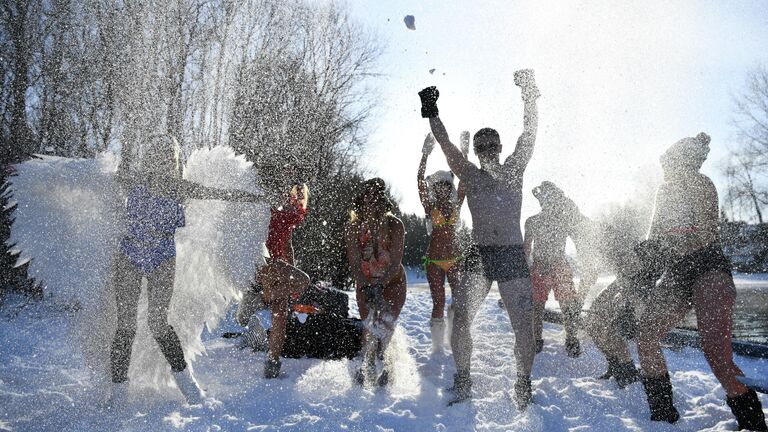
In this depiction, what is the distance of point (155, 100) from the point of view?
32.1ft

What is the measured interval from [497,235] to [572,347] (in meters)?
2.27

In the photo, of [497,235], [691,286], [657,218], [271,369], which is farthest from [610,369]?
[271,369]

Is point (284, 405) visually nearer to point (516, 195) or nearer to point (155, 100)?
point (516, 195)

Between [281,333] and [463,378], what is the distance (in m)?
1.59

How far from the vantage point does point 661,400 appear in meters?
2.87

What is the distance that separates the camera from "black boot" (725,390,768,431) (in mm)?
2605

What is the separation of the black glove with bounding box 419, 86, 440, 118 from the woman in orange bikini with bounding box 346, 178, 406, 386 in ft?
3.27

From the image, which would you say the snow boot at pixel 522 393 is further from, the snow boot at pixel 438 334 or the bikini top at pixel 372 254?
the snow boot at pixel 438 334

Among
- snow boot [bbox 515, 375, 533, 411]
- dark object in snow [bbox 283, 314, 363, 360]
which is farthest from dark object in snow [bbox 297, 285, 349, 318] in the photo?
snow boot [bbox 515, 375, 533, 411]

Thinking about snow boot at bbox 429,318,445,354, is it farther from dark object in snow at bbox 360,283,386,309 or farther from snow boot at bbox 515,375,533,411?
snow boot at bbox 515,375,533,411

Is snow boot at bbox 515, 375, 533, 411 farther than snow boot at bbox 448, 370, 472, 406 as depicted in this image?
No

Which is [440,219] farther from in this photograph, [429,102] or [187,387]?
[187,387]

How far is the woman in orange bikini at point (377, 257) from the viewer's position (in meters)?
4.01

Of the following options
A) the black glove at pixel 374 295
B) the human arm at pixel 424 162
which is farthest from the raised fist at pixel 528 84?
the black glove at pixel 374 295
